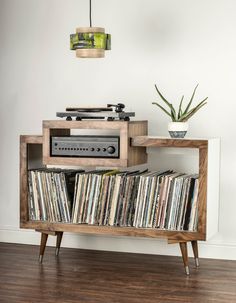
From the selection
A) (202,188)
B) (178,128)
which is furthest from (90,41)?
(202,188)

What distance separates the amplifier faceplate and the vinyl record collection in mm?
138

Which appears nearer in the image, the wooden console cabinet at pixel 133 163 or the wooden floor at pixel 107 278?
the wooden floor at pixel 107 278

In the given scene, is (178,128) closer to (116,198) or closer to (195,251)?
(116,198)

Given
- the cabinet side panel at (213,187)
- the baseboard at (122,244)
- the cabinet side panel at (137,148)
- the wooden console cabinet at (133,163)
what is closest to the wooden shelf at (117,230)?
the wooden console cabinet at (133,163)

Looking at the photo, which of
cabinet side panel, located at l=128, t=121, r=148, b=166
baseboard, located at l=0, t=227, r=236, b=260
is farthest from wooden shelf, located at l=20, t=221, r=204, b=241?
baseboard, located at l=0, t=227, r=236, b=260

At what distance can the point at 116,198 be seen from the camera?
3697 millimetres

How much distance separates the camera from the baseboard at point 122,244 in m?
4.00

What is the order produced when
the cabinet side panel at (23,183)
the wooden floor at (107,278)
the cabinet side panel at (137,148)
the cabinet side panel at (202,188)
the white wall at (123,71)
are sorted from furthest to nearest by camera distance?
the white wall at (123,71), the cabinet side panel at (23,183), the cabinet side panel at (137,148), the cabinet side panel at (202,188), the wooden floor at (107,278)

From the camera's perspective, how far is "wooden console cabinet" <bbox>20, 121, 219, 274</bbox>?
11.6 ft

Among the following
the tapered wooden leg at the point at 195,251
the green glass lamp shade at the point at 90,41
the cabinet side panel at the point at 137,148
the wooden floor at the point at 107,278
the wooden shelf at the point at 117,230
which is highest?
the green glass lamp shade at the point at 90,41

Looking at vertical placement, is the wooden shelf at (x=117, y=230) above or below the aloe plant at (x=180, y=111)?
below

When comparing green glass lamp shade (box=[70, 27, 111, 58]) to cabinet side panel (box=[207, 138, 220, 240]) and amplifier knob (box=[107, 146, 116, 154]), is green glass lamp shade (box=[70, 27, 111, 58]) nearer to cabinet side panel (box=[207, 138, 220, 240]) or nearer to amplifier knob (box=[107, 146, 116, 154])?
amplifier knob (box=[107, 146, 116, 154])

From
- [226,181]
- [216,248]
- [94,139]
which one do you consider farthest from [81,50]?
[216,248]

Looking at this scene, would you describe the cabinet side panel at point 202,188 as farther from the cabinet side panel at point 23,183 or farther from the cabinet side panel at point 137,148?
the cabinet side panel at point 23,183
